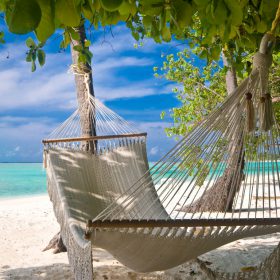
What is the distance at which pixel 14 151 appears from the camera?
56031 mm

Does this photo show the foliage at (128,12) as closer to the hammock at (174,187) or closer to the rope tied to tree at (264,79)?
the rope tied to tree at (264,79)

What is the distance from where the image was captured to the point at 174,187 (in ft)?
5.27

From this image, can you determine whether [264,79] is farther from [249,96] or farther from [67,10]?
[67,10]

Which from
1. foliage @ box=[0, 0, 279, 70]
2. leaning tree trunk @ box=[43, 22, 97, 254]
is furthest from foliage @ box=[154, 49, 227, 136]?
foliage @ box=[0, 0, 279, 70]

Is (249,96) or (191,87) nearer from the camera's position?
(249,96)

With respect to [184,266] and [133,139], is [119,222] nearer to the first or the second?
[184,266]

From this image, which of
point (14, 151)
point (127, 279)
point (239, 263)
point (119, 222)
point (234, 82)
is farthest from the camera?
point (14, 151)

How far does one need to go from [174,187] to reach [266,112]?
1.82 ft

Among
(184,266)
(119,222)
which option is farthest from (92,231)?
(184,266)

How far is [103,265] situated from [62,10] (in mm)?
2662

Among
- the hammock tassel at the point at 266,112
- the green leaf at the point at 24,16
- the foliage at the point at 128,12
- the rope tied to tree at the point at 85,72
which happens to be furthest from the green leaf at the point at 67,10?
the rope tied to tree at the point at 85,72

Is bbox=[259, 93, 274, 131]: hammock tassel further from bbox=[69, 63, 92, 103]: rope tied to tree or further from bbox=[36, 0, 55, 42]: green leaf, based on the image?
bbox=[69, 63, 92, 103]: rope tied to tree

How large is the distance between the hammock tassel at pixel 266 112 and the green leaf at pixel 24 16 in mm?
1516

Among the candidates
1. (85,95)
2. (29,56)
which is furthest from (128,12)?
(85,95)
